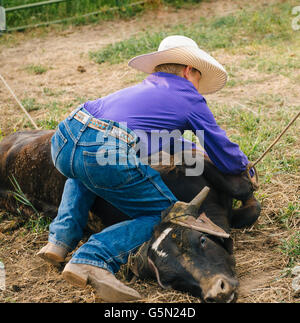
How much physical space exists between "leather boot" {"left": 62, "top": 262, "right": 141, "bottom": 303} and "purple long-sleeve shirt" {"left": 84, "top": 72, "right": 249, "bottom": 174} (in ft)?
2.59

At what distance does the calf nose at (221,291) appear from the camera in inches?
92.5

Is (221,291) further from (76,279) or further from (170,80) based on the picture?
(170,80)

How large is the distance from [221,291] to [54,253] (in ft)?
3.25

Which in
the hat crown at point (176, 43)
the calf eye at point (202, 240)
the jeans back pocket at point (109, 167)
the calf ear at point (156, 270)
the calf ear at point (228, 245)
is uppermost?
the hat crown at point (176, 43)

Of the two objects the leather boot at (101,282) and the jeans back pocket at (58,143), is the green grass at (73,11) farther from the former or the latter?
the leather boot at (101,282)

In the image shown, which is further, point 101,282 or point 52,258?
point 52,258

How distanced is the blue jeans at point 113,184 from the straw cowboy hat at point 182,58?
570mm

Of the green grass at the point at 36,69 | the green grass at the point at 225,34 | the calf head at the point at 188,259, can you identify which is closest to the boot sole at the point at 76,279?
the calf head at the point at 188,259

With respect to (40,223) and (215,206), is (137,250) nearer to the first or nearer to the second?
(215,206)

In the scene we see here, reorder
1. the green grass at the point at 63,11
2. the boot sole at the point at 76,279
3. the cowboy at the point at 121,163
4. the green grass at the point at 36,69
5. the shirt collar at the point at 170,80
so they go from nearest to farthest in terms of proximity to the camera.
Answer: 1. the boot sole at the point at 76,279
2. the cowboy at the point at 121,163
3. the shirt collar at the point at 170,80
4. the green grass at the point at 36,69
5. the green grass at the point at 63,11

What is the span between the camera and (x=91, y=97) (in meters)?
5.73

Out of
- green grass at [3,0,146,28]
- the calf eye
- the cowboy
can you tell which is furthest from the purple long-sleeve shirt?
green grass at [3,0,146,28]

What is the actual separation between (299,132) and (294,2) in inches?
188

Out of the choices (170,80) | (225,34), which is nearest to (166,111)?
(170,80)
